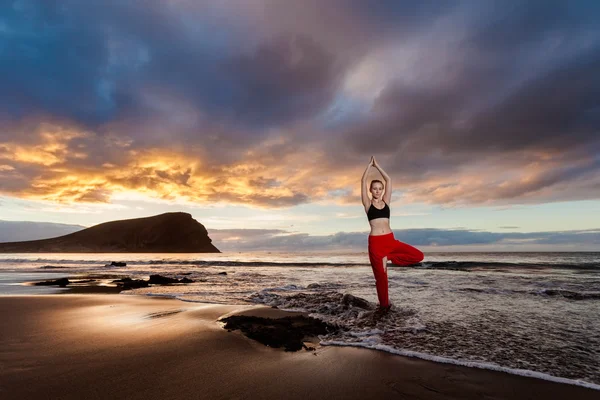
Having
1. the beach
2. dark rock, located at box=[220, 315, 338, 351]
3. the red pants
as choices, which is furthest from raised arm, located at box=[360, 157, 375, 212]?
the beach

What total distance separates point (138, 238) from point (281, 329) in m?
200

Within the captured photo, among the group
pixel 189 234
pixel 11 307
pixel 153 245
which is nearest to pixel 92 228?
pixel 153 245

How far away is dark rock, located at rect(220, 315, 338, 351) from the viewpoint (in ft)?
16.6

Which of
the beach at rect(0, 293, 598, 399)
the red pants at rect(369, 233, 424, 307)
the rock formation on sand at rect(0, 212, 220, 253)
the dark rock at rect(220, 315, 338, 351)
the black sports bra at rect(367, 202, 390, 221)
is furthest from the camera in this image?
the rock formation on sand at rect(0, 212, 220, 253)

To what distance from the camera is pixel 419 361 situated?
440 cm

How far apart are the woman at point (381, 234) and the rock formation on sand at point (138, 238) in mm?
186694

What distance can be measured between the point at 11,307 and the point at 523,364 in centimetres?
1268

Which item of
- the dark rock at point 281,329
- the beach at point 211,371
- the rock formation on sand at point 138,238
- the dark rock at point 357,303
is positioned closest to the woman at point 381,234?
the dark rock at point 357,303

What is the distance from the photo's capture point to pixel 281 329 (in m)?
5.55

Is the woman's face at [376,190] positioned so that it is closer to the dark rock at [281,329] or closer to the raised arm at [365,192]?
the raised arm at [365,192]

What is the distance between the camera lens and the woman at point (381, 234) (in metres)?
7.18

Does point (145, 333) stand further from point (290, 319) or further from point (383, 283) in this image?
point (383, 283)

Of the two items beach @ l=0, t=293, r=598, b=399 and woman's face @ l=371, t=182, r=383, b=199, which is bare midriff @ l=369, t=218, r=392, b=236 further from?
beach @ l=0, t=293, r=598, b=399

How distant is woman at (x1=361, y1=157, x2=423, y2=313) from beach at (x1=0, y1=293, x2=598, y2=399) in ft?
8.90
